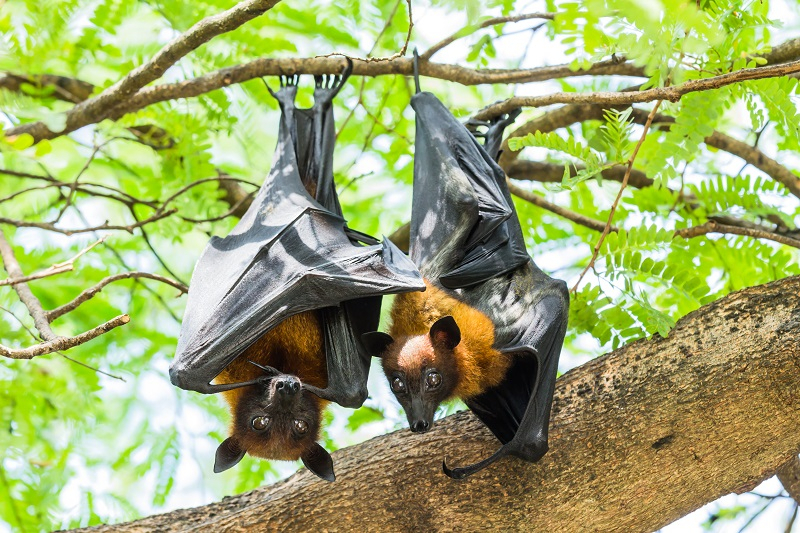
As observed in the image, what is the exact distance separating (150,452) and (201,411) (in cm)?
51

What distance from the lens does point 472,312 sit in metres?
4.77

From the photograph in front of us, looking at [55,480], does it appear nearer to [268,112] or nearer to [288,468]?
[288,468]

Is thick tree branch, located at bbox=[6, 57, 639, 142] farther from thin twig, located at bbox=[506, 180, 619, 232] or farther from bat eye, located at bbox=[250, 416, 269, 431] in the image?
bat eye, located at bbox=[250, 416, 269, 431]

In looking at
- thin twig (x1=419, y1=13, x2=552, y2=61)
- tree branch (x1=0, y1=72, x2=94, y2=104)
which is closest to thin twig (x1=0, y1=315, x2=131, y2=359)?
thin twig (x1=419, y1=13, x2=552, y2=61)

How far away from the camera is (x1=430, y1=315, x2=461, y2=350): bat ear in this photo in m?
4.45

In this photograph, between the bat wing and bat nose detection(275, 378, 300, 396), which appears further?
the bat wing

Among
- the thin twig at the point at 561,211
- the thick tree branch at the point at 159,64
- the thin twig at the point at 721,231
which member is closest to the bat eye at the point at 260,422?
the thick tree branch at the point at 159,64

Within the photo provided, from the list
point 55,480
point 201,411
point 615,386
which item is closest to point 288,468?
point 201,411

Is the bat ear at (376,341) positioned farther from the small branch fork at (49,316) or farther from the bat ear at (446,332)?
the small branch fork at (49,316)

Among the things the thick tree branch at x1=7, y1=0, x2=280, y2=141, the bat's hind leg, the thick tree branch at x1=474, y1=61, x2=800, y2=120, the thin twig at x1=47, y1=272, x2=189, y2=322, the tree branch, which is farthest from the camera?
the tree branch

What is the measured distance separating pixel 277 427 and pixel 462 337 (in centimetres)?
111

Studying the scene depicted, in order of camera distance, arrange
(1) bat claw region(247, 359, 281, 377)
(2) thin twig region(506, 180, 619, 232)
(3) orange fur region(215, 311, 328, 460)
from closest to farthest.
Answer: (1) bat claw region(247, 359, 281, 377), (3) orange fur region(215, 311, 328, 460), (2) thin twig region(506, 180, 619, 232)

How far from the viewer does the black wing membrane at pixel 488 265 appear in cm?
444

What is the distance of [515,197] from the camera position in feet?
21.6
